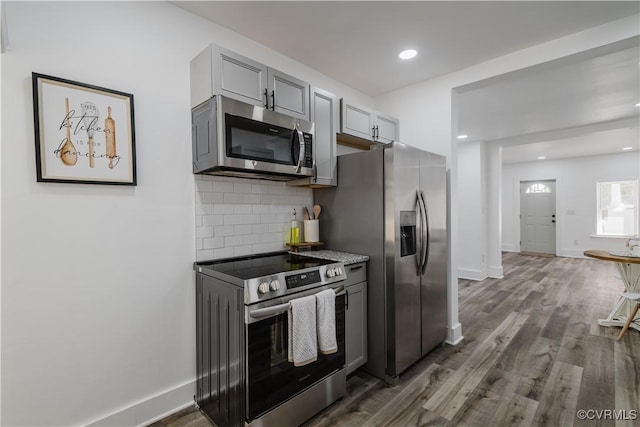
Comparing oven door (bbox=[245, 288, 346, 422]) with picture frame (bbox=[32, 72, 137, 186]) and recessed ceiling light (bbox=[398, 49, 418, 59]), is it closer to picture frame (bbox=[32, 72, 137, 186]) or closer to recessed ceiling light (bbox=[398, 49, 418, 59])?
picture frame (bbox=[32, 72, 137, 186])

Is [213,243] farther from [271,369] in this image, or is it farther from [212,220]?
[271,369]

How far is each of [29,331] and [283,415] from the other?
1.43m

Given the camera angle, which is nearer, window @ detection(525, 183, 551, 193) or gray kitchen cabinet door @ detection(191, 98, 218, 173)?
gray kitchen cabinet door @ detection(191, 98, 218, 173)

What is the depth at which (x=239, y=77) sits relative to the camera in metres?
2.05

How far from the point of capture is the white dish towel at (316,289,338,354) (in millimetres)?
1930

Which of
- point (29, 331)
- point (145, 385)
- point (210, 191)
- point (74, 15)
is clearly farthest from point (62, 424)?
point (74, 15)

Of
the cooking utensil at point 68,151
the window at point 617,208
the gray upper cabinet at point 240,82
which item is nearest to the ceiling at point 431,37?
the gray upper cabinet at point 240,82

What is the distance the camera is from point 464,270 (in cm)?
604

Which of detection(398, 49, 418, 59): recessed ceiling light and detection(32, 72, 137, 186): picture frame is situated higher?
detection(398, 49, 418, 59): recessed ceiling light

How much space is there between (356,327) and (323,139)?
1597 mm

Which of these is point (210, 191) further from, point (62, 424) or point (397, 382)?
point (397, 382)

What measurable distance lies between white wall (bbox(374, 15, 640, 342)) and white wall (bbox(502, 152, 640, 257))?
7.23 m

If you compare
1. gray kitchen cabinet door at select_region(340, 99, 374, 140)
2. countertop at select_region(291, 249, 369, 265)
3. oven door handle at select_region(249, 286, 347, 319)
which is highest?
gray kitchen cabinet door at select_region(340, 99, 374, 140)

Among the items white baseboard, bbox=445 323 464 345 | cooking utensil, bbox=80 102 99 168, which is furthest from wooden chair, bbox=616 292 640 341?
cooking utensil, bbox=80 102 99 168
